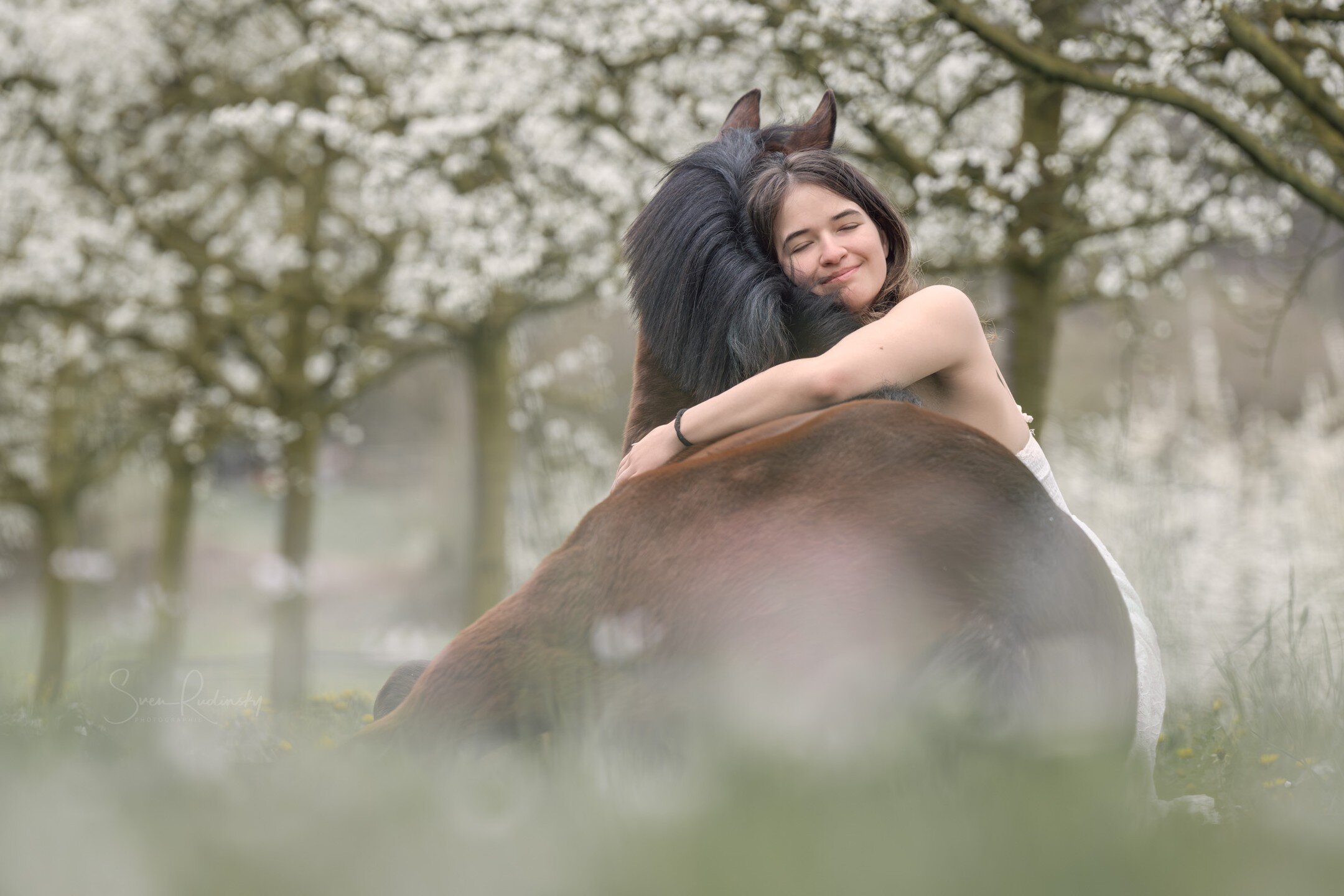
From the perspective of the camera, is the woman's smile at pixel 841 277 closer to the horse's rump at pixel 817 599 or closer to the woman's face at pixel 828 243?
the woman's face at pixel 828 243

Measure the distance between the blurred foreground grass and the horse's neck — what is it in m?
0.99

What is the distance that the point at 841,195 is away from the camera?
2.40 meters

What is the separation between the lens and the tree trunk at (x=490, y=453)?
9.75 meters

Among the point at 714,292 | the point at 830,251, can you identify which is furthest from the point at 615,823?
the point at 830,251

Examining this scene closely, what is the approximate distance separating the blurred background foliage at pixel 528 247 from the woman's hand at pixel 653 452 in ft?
2.63

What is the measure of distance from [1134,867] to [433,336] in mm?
10786

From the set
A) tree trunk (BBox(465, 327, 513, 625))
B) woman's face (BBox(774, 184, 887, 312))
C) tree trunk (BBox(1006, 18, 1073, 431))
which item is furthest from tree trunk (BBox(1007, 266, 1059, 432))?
woman's face (BBox(774, 184, 887, 312))

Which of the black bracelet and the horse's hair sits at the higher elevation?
the horse's hair

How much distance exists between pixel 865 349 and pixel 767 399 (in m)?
0.20

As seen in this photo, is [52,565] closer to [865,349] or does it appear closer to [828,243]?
[828,243]

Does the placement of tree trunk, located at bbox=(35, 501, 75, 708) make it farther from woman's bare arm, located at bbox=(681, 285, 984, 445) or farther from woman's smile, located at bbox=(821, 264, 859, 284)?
woman's bare arm, located at bbox=(681, 285, 984, 445)

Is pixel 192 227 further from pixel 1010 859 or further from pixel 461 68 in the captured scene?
pixel 1010 859

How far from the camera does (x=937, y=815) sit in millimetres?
1148

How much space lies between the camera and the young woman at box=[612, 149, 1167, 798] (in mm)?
1987
